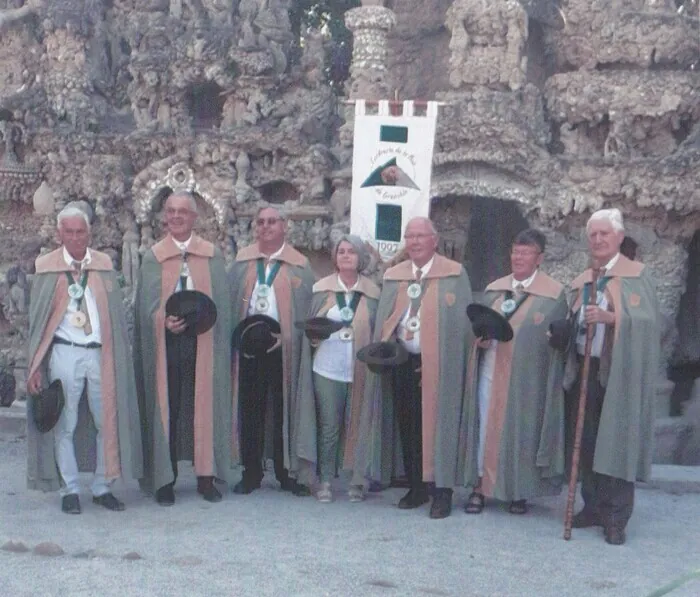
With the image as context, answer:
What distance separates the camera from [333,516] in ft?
24.4

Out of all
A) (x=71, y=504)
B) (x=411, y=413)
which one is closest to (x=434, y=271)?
(x=411, y=413)

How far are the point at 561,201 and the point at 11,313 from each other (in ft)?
19.4

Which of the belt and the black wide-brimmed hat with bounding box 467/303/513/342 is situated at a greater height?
the black wide-brimmed hat with bounding box 467/303/513/342

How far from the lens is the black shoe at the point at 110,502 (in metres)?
7.51

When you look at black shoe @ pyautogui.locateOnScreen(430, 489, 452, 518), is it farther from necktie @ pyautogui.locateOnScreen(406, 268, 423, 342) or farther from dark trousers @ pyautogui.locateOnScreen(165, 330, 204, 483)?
dark trousers @ pyautogui.locateOnScreen(165, 330, 204, 483)

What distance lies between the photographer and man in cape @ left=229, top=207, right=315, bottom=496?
790 centimetres

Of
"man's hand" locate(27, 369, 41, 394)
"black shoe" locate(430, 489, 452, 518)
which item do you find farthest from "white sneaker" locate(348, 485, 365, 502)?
"man's hand" locate(27, 369, 41, 394)

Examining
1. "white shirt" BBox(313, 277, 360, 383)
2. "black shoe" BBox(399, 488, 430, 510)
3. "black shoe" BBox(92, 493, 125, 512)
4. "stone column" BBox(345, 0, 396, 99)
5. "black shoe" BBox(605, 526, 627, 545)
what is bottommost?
"black shoe" BBox(92, 493, 125, 512)

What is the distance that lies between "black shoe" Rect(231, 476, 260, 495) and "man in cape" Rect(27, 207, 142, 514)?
81 centimetres

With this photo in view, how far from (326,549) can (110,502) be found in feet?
5.37

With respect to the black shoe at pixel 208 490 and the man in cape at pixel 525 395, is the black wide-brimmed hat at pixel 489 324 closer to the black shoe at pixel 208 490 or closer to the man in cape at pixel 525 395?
the man in cape at pixel 525 395

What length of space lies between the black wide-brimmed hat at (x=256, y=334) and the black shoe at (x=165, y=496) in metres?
1.01

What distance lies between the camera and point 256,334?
773 cm

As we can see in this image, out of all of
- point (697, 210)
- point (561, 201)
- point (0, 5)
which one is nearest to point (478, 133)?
point (561, 201)
